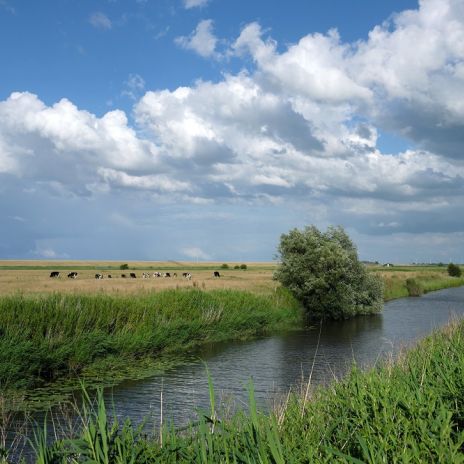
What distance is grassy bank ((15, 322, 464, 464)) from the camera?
5492mm

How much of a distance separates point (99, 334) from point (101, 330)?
0.92 meters

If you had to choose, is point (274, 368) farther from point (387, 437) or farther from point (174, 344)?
point (387, 437)

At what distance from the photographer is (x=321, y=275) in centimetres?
3928

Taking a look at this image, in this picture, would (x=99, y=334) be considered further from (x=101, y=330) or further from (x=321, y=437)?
(x=321, y=437)

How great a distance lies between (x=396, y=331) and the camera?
31.7 metres

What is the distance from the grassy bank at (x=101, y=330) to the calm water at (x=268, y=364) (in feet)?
5.43

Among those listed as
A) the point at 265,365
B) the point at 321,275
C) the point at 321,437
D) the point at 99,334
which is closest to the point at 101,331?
the point at 99,334

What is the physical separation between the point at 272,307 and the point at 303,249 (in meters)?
7.31

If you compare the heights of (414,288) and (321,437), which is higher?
(321,437)

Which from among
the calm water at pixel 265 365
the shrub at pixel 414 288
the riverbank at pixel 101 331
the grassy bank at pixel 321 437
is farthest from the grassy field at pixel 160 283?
Answer: the grassy bank at pixel 321 437

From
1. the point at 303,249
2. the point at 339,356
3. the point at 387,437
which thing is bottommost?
the point at 339,356

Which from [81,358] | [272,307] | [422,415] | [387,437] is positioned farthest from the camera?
[272,307]

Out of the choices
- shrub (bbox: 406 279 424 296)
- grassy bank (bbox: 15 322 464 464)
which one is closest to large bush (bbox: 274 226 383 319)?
shrub (bbox: 406 279 424 296)

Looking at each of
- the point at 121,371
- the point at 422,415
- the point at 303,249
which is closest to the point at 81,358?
the point at 121,371
